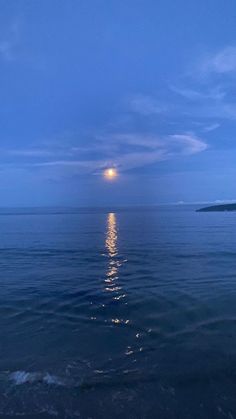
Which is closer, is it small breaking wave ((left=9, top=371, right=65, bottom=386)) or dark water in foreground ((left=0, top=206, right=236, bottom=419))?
dark water in foreground ((left=0, top=206, right=236, bottom=419))

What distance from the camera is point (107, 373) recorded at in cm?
1173

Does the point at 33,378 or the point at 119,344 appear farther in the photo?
the point at 119,344

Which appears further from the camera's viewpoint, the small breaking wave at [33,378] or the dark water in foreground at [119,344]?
the small breaking wave at [33,378]

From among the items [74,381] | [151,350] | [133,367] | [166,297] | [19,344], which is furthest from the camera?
[166,297]

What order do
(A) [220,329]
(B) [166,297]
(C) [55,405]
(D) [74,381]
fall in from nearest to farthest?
1. (C) [55,405]
2. (D) [74,381]
3. (A) [220,329]
4. (B) [166,297]

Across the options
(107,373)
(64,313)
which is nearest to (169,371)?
(107,373)

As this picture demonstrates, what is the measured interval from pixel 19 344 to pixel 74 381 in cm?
405

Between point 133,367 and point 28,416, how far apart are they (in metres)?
3.99

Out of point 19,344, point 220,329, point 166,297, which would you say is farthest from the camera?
point 166,297

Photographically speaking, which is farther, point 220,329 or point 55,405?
point 220,329

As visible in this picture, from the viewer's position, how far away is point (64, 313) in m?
18.4

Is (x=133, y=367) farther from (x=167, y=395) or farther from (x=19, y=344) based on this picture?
(x=19, y=344)

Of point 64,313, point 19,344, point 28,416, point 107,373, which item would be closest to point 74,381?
point 107,373

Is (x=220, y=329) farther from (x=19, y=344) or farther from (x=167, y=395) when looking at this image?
(x=19, y=344)
